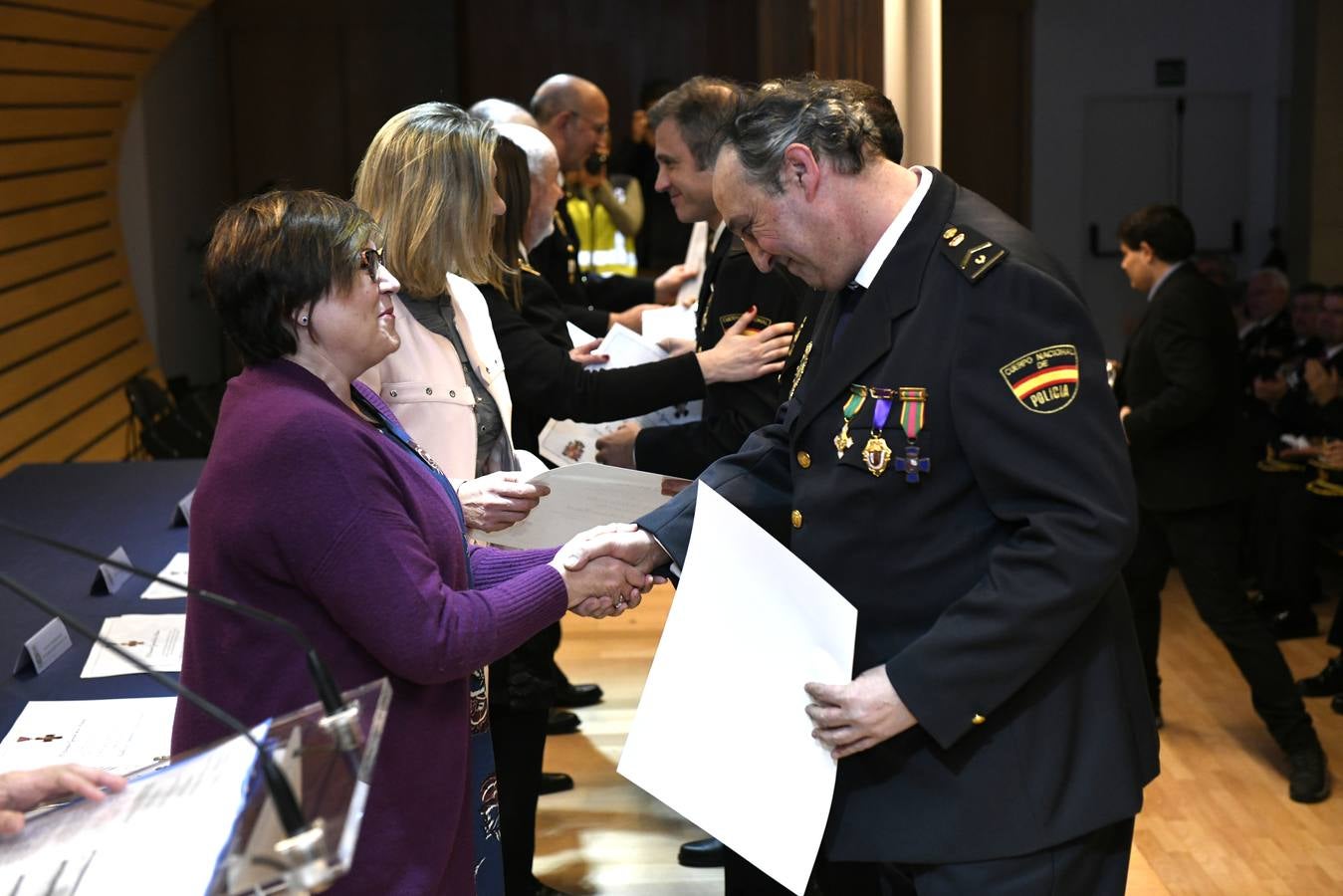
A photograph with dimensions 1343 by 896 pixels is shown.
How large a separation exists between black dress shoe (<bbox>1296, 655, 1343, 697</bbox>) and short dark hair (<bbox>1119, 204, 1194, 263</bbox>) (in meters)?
1.54

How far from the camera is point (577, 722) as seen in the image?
458 cm

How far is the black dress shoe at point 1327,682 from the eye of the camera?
5.06m

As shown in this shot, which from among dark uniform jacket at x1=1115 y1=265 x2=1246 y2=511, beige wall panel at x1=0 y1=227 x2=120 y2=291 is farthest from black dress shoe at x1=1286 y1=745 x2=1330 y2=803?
beige wall panel at x1=0 y1=227 x2=120 y2=291

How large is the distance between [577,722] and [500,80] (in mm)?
6461

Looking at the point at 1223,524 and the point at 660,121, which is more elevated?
the point at 660,121

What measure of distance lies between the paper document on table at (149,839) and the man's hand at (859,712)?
2.47ft

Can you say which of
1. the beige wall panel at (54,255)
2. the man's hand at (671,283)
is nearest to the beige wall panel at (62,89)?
the beige wall panel at (54,255)

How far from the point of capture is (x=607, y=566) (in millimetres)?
2090

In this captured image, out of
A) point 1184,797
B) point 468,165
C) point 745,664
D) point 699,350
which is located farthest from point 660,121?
point 1184,797

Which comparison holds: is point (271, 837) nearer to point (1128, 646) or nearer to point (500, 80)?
point (1128, 646)

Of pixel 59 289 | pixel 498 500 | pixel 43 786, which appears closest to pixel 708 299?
pixel 498 500

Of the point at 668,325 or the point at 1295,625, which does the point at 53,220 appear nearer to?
the point at 668,325

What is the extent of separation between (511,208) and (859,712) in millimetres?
1630

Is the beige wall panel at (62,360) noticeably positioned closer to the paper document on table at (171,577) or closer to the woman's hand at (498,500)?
the paper document on table at (171,577)
